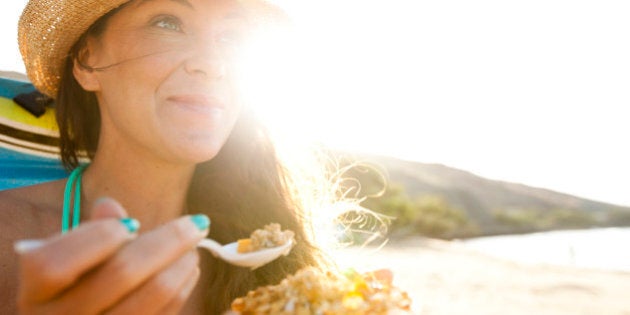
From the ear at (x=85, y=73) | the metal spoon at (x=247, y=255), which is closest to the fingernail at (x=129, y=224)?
the metal spoon at (x=247, y=255)

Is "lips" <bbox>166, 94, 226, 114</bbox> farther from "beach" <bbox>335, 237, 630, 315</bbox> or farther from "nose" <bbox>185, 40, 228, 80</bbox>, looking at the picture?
"beach" <bbox>335, 237, 630, 315</bbox>

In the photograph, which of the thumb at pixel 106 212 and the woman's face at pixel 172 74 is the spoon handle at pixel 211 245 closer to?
the thumb at pixel 106 212

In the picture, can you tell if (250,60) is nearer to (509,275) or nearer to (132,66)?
(132,66)

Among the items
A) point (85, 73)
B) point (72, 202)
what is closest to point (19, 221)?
point (72, 202)

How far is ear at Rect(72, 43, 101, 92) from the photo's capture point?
8.49 ft

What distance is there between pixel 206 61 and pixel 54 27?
2.67 ft

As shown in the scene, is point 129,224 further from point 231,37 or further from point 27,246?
point 231,37

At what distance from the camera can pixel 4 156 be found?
322 cm

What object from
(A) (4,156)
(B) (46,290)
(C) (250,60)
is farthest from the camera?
(A) (4,156)

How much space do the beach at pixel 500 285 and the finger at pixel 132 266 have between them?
441 centimetres

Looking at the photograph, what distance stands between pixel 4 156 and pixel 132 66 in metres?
1.32

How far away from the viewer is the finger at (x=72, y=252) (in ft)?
3.43

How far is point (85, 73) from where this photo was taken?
2.62 metres

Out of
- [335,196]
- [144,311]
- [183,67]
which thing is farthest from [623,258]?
[144,311]
